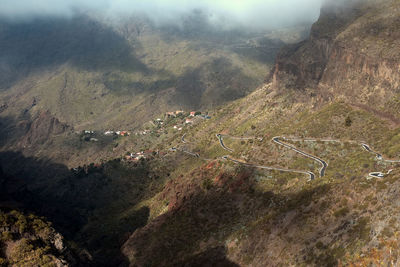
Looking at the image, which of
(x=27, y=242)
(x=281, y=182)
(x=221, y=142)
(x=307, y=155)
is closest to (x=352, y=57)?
(x=307, y=155)

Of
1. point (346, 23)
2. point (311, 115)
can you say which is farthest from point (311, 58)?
point (311, 115)

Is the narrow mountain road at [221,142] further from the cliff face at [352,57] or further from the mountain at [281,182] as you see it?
the cliff face at [352,57]

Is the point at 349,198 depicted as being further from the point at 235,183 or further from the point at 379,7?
the point at 379,7

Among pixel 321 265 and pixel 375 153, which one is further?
pixel 375 153

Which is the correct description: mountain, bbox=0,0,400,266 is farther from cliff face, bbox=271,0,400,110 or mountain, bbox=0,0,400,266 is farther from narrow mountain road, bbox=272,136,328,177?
cliff face, bbox=271,0,400,110

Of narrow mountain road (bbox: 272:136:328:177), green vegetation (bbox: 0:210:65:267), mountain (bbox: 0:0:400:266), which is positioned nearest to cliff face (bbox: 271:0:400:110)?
mountain (bbox: 0:0:400:266)

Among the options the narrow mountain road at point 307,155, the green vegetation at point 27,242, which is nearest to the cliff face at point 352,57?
the narrow mountain road at point 307,155
